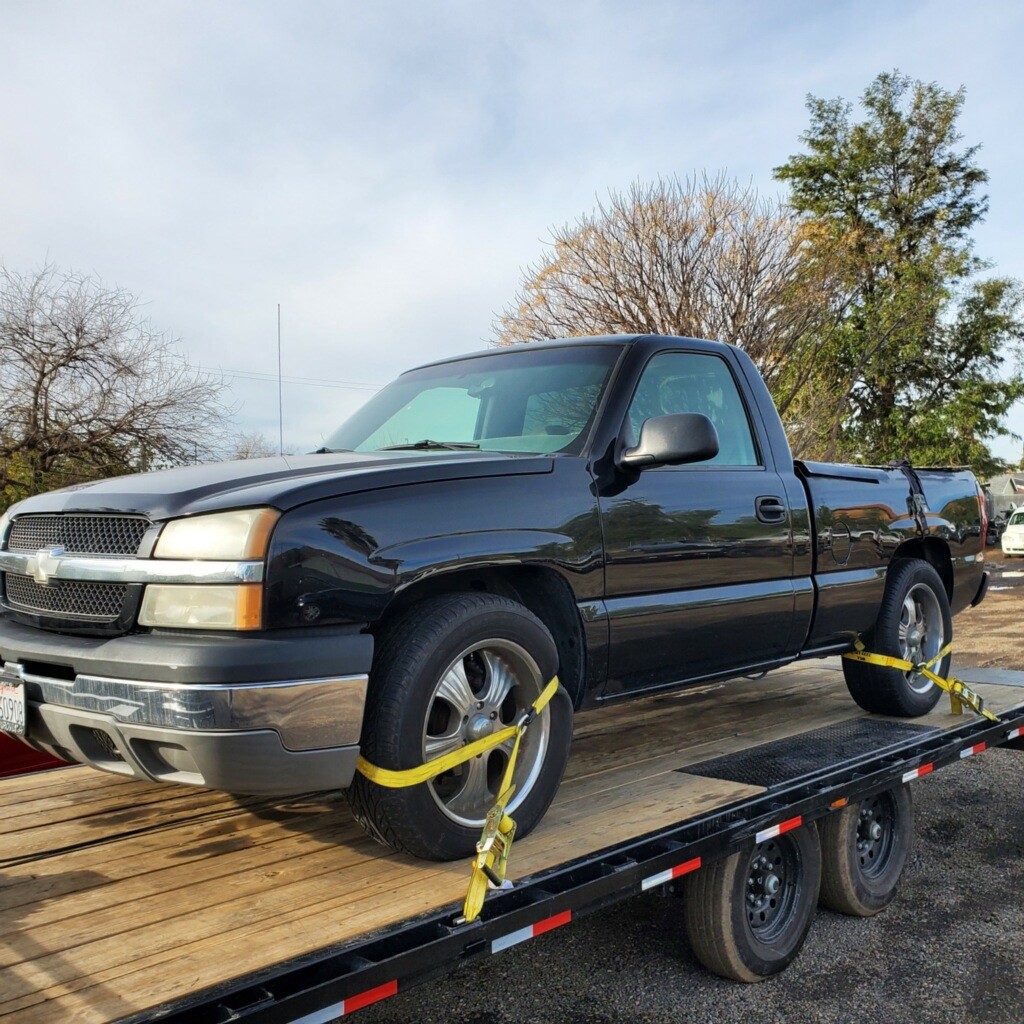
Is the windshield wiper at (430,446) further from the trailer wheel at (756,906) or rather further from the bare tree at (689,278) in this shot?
the bare tree at (689,278)

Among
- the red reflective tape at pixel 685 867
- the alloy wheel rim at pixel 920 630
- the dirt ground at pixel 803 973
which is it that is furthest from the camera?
the alloy wheel rim at pixel 920 630

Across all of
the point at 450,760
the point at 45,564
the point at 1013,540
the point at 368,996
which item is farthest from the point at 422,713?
the point at 1013,540

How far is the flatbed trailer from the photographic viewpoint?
2170 mm

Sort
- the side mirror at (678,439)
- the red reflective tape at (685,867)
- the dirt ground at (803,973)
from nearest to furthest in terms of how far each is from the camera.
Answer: the red reflective tape at (685,867)
the side mirror at (678,439)
the dirt ground at (803,973)

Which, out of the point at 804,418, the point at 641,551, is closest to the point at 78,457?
the point at 804,418

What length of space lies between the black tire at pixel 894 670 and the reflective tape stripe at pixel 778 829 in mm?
1595

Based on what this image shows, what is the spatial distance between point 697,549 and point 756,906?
137cm

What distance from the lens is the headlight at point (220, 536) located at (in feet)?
8.54

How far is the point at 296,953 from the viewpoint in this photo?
228cm

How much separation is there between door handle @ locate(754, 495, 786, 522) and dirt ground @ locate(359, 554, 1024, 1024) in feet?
5.72

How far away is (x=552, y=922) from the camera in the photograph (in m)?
2.73

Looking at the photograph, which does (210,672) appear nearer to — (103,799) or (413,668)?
(413,668)

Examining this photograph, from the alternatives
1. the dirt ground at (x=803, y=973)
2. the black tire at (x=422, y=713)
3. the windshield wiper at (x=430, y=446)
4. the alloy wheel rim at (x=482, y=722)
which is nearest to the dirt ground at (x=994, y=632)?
the dirt ground at (x=803, y=973)

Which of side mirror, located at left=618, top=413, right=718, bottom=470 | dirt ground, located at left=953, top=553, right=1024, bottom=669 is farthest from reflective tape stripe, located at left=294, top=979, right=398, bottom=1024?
dirt ground, located at left=953, top=553, right=1024, bottom=669
